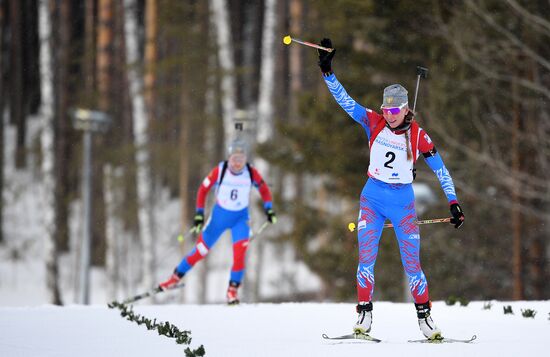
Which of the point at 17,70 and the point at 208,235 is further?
the point at 17,70

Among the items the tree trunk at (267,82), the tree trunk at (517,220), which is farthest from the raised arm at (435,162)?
the tree trunk at (267,82)

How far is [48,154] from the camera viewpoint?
844 inches

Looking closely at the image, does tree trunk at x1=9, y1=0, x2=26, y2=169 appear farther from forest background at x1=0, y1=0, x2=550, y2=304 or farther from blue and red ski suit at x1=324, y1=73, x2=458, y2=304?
blue and red ski suit at x1=324, y1=73, x2=458, y2=304

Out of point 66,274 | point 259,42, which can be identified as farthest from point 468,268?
point 259,42

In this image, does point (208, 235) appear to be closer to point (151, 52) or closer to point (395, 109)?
point (395, 109)

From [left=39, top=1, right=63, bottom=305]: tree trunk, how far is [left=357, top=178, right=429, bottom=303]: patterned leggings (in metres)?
14.6

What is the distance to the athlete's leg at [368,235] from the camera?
780 cm

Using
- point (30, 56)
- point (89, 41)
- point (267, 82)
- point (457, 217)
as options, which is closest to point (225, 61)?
point (267, 82)

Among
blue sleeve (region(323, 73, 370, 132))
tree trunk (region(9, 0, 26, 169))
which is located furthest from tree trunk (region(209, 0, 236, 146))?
tree trunk (region(9, 0, 26, 169))

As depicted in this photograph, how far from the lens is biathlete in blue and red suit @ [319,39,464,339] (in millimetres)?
7648

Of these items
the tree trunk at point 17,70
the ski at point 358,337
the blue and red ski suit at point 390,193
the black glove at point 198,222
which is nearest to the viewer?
the ski at point 358,337

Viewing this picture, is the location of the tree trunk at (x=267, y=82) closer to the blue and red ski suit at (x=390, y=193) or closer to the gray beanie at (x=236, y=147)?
the gray beanie at (x=236, y=147)

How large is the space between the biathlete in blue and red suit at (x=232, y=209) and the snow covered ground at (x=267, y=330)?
941 mm

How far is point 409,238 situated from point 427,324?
2.24ft
